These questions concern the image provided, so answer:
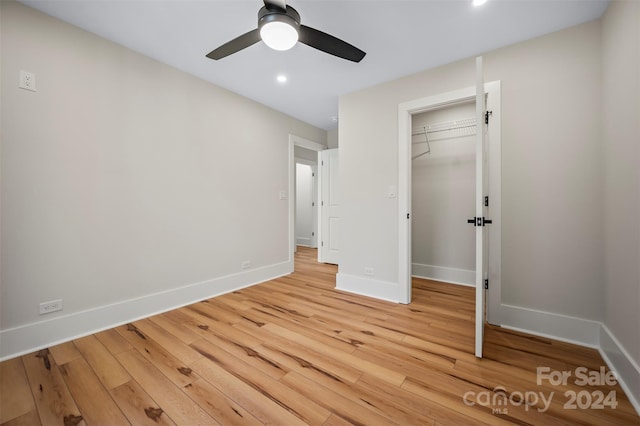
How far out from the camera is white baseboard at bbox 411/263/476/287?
3.44 m

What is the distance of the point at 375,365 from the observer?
1.68m

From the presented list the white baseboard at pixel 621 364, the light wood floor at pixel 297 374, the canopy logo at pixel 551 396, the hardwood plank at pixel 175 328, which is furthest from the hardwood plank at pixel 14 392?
the white baseboard at pixel 621 364

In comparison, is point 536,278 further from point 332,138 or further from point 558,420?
point 332,138

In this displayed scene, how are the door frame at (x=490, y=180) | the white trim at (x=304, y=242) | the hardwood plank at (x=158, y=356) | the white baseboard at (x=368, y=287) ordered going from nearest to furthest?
1. the hardwood plank at (x=158, y=356)
2. the door frame at (x=490, y=180)
3. the white baseboard at (x=368, y=287)
4. the white trim at (x=304, y=242)

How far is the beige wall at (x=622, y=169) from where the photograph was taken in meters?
1.43

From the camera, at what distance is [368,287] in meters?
3.07

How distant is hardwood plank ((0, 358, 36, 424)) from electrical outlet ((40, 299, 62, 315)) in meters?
0.33

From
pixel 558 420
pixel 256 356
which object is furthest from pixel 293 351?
pixel 558 420

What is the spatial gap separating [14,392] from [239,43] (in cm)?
256

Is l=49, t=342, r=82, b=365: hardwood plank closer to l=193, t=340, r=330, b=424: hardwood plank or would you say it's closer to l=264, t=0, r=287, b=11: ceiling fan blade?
l=193, t=340, r=330, b=424: hardwood plank

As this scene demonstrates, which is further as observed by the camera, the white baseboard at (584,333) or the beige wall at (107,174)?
the beige wall at (107,174)

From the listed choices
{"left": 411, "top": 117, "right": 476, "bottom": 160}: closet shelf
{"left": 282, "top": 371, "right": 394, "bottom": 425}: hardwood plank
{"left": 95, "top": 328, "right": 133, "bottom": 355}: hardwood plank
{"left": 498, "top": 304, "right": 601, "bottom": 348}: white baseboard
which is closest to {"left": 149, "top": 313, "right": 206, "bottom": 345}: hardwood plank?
{"left": 95, "top": 328, "right": 133, "bottom": 355}: hardwood plank

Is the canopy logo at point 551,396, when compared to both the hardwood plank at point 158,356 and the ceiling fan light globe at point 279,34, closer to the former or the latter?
the hardwood plank at point 158,356

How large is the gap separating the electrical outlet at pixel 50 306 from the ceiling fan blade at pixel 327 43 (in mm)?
2735
